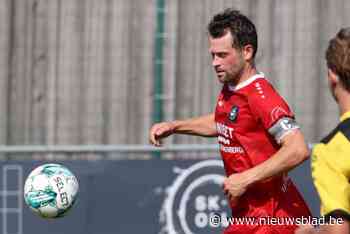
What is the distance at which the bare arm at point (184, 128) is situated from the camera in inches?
263

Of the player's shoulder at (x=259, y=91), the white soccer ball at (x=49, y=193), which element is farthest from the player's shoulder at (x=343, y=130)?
the white soccer ball at (x=49, y=193)

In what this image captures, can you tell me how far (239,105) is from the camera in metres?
6.14

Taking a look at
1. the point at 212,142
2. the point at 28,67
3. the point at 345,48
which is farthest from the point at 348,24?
the point at 345,48

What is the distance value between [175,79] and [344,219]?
7711 mm

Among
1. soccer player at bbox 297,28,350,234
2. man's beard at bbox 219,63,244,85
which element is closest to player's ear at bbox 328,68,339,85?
soccer player at bbox 297,28,350,234

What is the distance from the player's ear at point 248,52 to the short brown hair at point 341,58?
2.28m

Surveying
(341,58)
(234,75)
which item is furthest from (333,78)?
(234,75)

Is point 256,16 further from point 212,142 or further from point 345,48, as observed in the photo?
point 345,48

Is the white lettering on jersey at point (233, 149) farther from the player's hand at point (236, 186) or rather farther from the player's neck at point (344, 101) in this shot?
the player's neck at point (344, 101)

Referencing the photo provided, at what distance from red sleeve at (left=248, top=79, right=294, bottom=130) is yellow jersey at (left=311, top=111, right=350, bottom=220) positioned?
195 cm

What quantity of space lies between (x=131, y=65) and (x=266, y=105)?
5.67 metres

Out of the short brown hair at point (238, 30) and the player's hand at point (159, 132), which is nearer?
the short brown hair at point (238, 30)

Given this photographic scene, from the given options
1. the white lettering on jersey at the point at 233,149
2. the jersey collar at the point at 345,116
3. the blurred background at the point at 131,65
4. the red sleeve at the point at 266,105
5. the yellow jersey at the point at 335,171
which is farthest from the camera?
the blurred background at the point at 131,65

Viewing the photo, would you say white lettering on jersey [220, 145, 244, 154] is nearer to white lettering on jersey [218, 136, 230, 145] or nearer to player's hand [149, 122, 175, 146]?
white lettering on jersey [218, 136, 230, 145]
